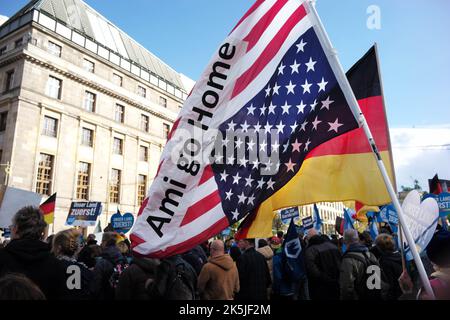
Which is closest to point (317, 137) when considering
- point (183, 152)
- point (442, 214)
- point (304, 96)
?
point (304, 96)

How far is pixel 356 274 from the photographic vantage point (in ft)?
14.4

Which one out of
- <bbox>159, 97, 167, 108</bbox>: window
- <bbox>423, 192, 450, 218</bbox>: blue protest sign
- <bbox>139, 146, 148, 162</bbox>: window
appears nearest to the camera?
<bbox>423, 192, 450, 218</bbox>: blue protest sign

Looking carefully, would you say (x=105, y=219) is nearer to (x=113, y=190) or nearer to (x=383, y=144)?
(x=113, y=190)

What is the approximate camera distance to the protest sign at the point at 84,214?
14586 mm

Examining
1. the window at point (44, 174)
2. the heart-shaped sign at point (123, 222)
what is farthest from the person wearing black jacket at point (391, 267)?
the window at point (44, 174)

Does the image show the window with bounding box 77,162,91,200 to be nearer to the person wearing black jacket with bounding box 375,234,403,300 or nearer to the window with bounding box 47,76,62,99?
the window with bounding box 47,76,62,99

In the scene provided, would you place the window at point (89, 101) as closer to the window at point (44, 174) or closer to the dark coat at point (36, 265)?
the window at point (44, 174)

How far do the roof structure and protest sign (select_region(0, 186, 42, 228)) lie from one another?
27.8 m

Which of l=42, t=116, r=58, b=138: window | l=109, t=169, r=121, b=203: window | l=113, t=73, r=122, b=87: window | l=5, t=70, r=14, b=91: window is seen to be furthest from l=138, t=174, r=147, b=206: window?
l=5, t=70, r=14, b=91: window

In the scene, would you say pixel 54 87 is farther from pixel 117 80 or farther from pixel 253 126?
pixel 253 126

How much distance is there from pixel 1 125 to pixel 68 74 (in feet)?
24.5

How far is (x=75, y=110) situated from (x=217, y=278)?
104 feet

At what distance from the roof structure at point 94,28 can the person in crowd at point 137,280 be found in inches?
1317

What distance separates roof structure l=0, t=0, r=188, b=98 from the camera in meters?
31.9
